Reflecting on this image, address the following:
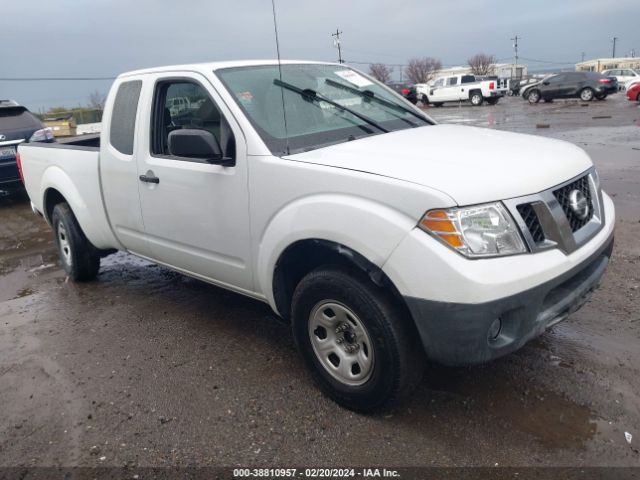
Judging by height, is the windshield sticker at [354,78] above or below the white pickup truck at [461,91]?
above

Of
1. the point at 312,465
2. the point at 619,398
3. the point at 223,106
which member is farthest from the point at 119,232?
the point at 619,398

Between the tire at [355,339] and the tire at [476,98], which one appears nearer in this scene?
the tire at [355,339]

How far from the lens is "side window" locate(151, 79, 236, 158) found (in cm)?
373

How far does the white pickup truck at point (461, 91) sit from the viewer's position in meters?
32.4

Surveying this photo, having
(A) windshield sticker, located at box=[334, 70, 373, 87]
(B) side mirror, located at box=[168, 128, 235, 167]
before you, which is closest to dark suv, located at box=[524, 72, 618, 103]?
(A) windshield sticker, located at box=[334, 70, 373, 87]

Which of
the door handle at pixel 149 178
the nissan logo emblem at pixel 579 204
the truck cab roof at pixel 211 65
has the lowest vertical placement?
the nissan logo emblem at pixel 579 204

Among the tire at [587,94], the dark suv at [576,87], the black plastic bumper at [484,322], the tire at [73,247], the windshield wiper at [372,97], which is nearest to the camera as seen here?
the black plastic bumper at [484,322]

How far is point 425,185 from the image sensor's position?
Result: 2574 millimetres

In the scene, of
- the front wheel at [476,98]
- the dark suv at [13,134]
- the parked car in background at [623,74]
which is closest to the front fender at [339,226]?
the dark suv at [13,134]

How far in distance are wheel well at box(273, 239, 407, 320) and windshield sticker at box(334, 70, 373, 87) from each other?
164cm

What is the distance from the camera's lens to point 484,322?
2504 millimetres

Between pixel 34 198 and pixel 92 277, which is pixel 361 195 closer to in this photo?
pixel 92 277

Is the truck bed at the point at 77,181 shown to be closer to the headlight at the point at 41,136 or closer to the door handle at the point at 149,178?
the door handle at the point at 149,178

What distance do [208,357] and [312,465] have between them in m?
1.40
